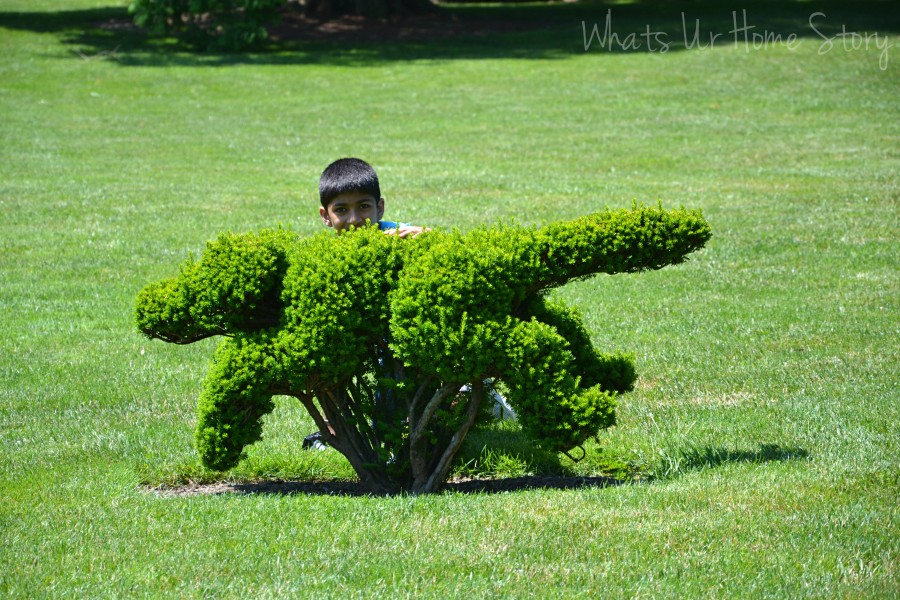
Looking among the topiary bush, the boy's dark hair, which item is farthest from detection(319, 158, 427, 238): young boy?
the topiary bush

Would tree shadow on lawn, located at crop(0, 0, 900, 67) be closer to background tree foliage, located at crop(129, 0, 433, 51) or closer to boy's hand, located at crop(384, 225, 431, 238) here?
background tree foliage, located at crop(129, 0, 433, 51)

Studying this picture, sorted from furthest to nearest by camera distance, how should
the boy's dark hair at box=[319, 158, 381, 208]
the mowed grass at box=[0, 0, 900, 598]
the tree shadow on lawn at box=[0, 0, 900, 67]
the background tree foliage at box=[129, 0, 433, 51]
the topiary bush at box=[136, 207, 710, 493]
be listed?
the tree shadow on lawn at box=[0, 0, 900, 67], the background tree foliage at box=[129, 0, 433, 51], the boy's dark hair at box=[319, 158, 381, 208], the topiary bush at box=[136, 207, 710, 493], the mowed grass at box=[0, 0, 900, 598]

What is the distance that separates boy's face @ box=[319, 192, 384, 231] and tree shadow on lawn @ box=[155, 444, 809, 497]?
1.34 metres

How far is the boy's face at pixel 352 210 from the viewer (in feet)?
19.0

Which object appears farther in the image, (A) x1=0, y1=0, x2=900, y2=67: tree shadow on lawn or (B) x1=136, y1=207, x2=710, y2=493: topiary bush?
(A) x1=0, y1=0, x2=900, y2=67: tree shadow on lawn

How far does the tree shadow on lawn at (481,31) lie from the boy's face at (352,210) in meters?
21.9

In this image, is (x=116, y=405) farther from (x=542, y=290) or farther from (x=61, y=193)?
(x=61, y=193)

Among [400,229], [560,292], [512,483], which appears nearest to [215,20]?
[560,292]

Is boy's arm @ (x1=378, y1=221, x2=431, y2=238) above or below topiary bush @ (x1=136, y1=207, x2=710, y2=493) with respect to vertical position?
above

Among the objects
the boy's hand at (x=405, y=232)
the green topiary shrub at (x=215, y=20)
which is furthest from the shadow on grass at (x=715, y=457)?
the green topiary shrub at (x=215, y=20)

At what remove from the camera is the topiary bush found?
191 inches

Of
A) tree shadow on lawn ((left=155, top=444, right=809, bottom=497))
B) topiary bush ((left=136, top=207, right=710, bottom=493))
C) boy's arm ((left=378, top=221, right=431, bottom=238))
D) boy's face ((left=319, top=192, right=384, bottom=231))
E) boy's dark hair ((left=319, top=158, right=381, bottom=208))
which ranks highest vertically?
boy's dark hair ((left=319, top=158, right=381, bottom=208))

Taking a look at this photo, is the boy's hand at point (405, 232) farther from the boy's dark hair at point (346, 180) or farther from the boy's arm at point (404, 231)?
the boy's dark hair at point (346, 180)

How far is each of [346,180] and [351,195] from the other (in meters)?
0.08
